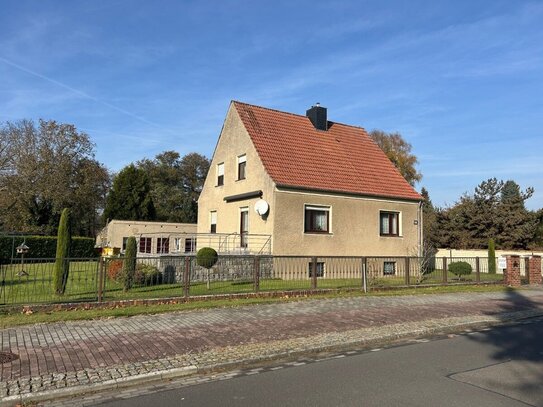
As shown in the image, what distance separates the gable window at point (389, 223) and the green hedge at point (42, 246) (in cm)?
2375

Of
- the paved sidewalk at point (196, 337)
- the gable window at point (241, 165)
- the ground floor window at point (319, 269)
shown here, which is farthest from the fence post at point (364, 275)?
the gable window at point (241, 165)

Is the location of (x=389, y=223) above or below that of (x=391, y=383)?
above

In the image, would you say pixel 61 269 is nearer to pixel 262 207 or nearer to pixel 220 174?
pixel 262 207

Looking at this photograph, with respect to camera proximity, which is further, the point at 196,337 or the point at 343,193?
the point at 343,193

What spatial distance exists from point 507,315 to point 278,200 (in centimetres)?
1057

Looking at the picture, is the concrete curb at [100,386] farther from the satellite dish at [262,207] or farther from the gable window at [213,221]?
the gable window at [213,221]

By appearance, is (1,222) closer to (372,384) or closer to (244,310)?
(244,310)

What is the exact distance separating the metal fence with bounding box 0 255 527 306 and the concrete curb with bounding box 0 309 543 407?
5279 millimetres

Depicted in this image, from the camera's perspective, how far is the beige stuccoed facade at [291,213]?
20.4 meters

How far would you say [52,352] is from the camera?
734cm

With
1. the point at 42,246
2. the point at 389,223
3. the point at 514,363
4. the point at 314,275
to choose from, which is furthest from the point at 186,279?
the point at 42,246

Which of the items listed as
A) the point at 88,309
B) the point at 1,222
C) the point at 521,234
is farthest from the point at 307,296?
the point at 1,222

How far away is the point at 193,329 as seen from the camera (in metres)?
9.34

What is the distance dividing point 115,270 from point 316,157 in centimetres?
1305
